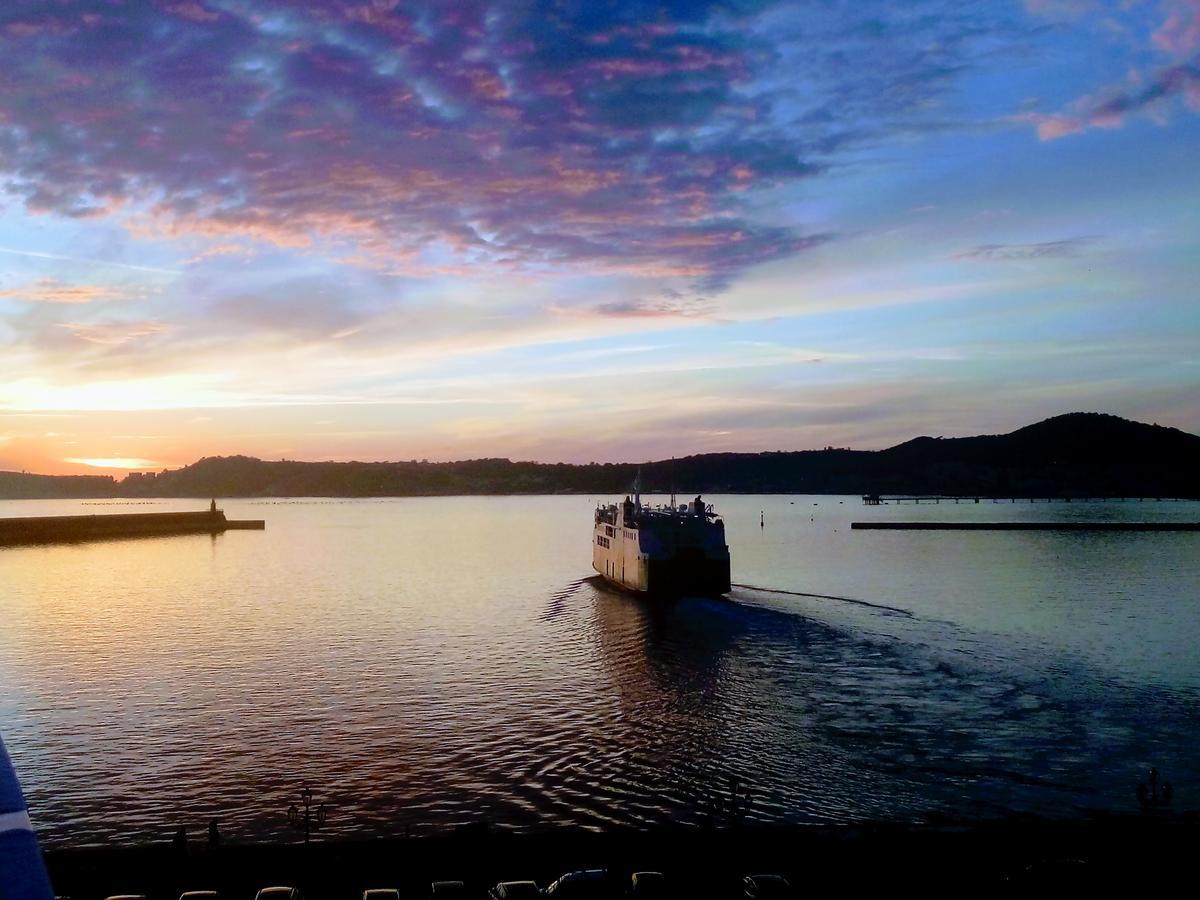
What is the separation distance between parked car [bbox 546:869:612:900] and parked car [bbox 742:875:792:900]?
2.98 m

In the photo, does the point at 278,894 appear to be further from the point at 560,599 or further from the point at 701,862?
the point at 560,599

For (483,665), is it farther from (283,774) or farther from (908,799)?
(908,799)

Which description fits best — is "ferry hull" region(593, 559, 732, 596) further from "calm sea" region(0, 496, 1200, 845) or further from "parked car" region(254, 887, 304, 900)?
"parked car" region(254, 887, 304, 900)

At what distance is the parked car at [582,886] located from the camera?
61.5ft

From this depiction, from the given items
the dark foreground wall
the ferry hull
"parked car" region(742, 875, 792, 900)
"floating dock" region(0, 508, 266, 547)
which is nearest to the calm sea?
the ferry hull

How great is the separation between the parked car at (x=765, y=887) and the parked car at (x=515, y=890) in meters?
4.49

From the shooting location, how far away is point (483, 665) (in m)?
52.7

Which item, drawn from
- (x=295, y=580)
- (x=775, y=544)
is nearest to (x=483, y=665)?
(x=295, y=580)

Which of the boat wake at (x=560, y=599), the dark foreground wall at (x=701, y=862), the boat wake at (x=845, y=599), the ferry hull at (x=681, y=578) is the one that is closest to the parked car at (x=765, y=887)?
the dark foreground wall at (x=701, y=862)

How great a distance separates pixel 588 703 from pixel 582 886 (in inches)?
987

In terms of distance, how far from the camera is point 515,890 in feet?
61.2

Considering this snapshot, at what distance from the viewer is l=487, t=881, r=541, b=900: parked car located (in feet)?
60.7

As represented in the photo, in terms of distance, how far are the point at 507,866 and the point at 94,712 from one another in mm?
31412

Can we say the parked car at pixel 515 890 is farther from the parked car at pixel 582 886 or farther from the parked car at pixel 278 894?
the parked car at pixel 278 894
